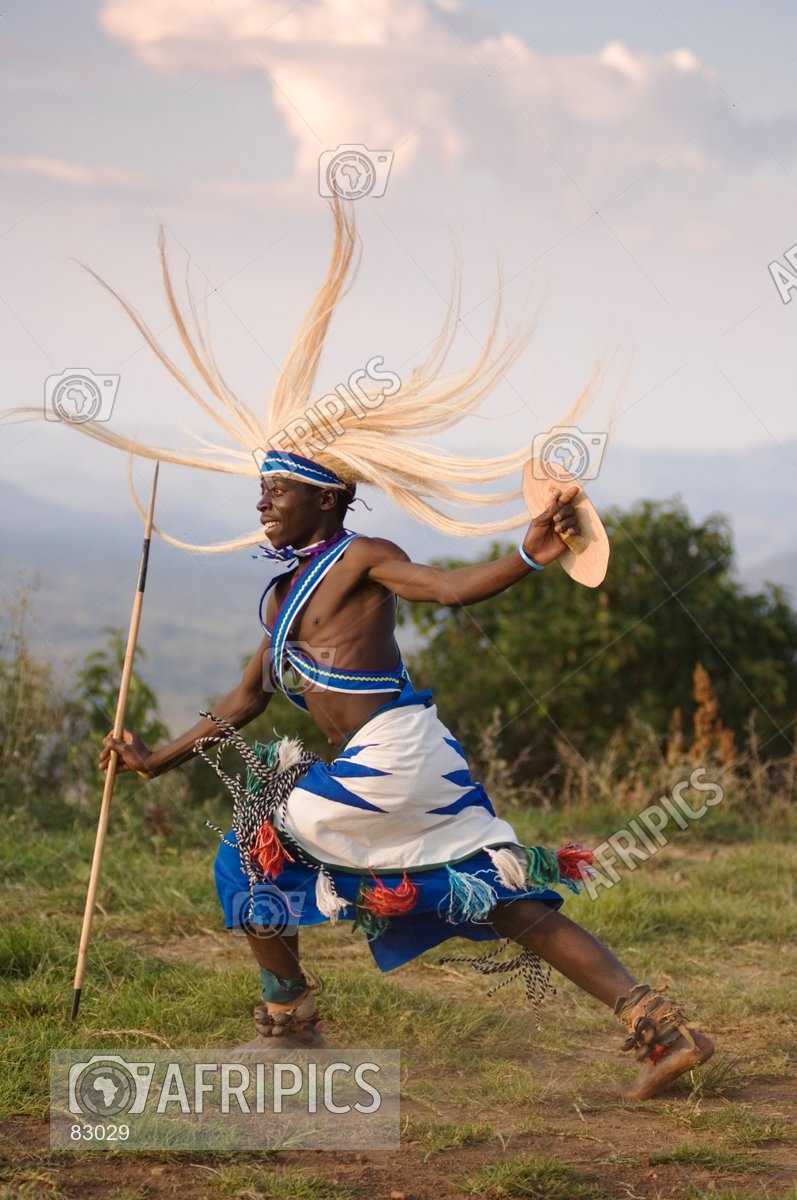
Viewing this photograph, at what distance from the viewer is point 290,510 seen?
424 cm

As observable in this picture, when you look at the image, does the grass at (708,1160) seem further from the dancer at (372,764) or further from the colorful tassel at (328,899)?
the colorful tassel at (328,899)

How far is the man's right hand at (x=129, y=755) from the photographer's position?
4.42 m

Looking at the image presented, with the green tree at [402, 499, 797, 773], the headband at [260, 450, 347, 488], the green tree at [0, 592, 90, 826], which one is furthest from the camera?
the green tree at [402, 499, 797, 773]

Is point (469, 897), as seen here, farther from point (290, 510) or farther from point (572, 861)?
point (290, 510)

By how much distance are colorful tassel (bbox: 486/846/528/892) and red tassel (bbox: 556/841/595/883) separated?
21 cm

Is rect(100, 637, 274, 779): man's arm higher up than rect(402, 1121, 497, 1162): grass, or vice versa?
rect(100, 637, 274, 779): man's arm

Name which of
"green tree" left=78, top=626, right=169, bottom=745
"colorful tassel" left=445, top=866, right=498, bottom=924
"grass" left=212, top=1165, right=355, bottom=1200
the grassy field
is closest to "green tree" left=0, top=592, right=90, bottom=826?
"green tree" left=78, top=626, right=169, bottom=745

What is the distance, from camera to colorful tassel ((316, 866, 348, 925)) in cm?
394

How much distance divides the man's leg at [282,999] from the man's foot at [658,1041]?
934mm

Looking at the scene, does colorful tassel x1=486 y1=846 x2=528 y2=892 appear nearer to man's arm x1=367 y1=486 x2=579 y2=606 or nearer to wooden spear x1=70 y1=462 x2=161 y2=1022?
man's arm x1=367 y1=486 x2=579 y2=606

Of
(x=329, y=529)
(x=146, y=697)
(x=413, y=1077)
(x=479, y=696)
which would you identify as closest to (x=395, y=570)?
(x=329, y=529)

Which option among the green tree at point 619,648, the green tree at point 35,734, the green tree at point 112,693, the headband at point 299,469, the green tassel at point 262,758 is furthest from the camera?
the green tree at point 619,648

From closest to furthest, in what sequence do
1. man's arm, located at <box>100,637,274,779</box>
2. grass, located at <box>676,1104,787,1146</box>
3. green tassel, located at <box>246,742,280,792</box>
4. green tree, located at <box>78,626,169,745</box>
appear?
1. grass, located at <box>676,1104,787,1146</box>
2. green tassel, located at <box>246,742,280,792</box>
3. man's arm, located at <box>100,637,274,779</box>
4. green tree, located at <box>78,626,169,745</box>

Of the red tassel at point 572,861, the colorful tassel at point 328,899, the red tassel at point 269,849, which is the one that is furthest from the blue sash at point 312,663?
the red tassel at point 572,861
